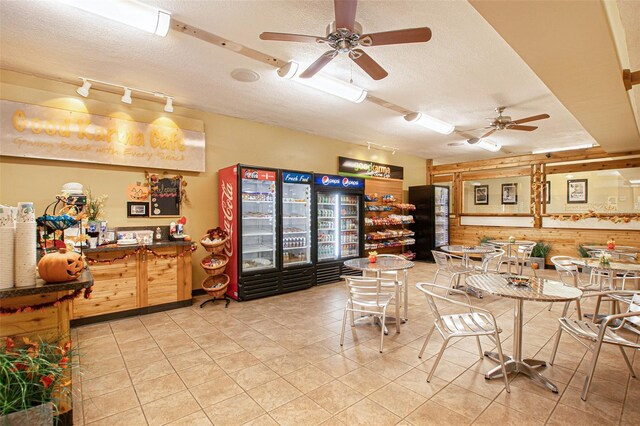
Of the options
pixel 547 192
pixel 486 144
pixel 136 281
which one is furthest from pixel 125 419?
pixel 547 192

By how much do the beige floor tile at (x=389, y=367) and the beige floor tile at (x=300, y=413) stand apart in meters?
0.75

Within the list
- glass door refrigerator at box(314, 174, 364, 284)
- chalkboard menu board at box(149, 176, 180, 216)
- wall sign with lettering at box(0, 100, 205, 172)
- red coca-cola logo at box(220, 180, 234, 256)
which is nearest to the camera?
wall sign with lettering at box(0, 100, 205, 172)

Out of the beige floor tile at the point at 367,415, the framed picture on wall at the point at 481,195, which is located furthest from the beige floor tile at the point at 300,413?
the framed picture on wall at the point at 481,195

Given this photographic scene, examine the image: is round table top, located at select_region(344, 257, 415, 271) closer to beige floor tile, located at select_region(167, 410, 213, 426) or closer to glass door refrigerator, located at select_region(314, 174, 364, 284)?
glass door refrigerator, located at select_region(314, 174, 364, 284)

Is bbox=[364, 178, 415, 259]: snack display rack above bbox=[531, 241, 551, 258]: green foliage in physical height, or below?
above

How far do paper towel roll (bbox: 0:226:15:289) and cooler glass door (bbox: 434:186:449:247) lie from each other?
9.01 meters

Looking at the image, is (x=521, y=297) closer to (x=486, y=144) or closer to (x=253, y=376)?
(x=253, y=376)

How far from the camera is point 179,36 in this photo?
305 cm

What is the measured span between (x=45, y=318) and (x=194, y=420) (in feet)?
3.95

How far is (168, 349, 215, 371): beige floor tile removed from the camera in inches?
114

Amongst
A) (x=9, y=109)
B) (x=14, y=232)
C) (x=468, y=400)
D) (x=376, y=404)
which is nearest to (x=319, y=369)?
(x=376, y=404)

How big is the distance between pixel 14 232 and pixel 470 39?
399cm

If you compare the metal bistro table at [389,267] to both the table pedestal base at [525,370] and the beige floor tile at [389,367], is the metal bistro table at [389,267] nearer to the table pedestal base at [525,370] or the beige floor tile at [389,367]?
the beige floor tile at [389,367]

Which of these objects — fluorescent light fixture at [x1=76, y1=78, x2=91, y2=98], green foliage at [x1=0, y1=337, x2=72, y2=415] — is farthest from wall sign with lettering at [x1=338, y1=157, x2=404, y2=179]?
green foliage at [x1=0, y1=337, x2=72, y2=415]
